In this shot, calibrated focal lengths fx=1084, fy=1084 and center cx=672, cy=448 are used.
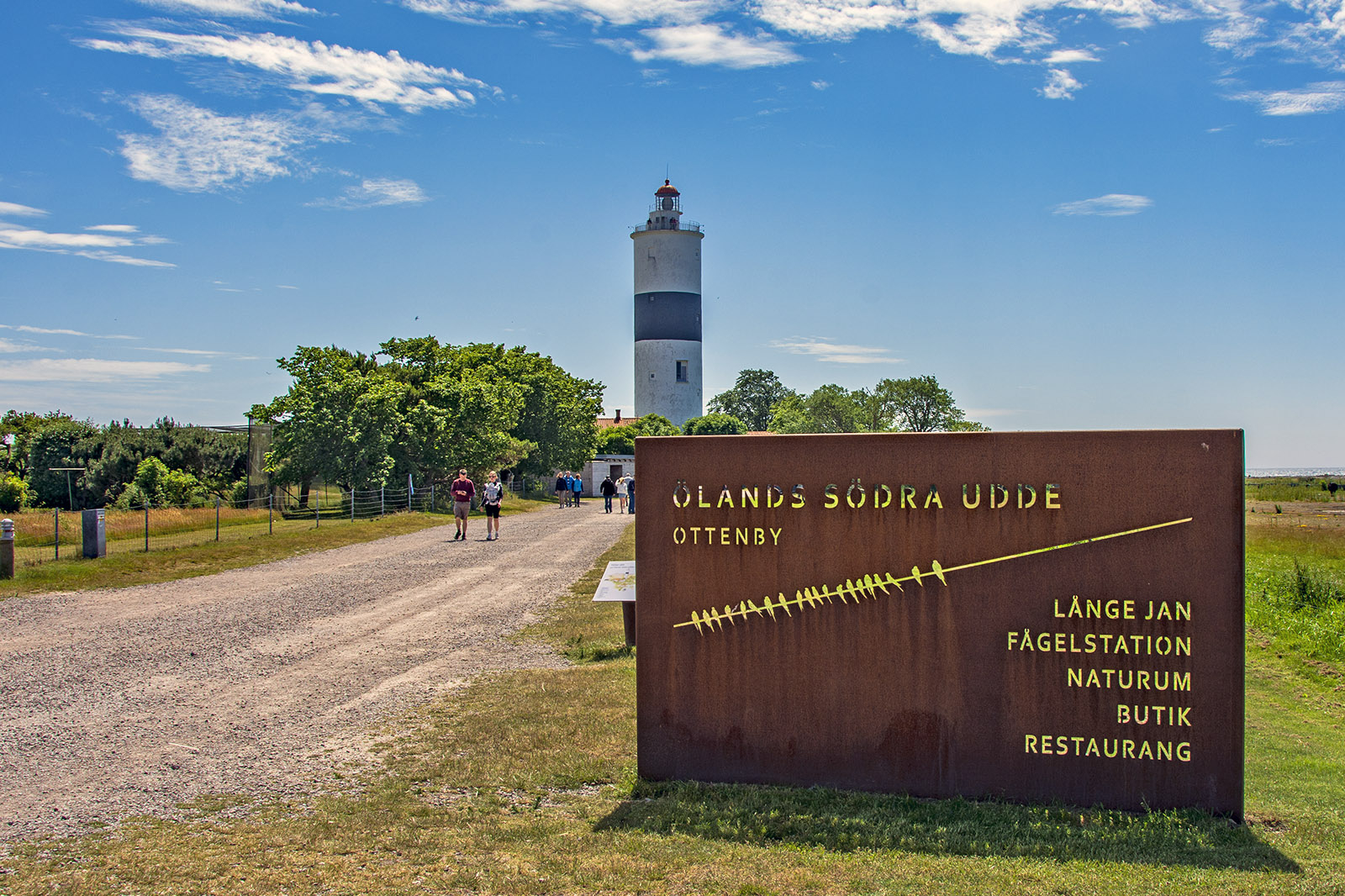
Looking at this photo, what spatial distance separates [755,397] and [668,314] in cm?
3931

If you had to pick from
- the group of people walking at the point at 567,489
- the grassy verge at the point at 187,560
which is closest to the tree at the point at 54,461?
the group of people walking at the point at 567,489

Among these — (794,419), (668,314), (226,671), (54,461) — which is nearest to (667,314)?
(668,314)

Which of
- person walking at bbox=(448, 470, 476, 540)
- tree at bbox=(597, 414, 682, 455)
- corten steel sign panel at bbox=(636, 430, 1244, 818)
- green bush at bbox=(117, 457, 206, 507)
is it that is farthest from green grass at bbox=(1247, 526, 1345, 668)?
tree at bbox=(597, 414, 682, 455)

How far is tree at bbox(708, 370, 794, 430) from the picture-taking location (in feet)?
426

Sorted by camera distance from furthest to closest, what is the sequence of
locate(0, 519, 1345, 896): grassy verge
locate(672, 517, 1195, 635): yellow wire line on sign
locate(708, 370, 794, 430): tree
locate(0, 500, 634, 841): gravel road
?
1. locate(708, 370, 794, 430): tree
2. locate(0, 500, 634, 841): gravel road
3. locate(672, 517, 1195, 635): yellow wire line on sign
4. locate(0, 519, 1345, 896): grassy verge

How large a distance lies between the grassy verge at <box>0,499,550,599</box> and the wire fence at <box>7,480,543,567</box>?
402mm

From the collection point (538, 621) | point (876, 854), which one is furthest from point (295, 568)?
point (876, 854)

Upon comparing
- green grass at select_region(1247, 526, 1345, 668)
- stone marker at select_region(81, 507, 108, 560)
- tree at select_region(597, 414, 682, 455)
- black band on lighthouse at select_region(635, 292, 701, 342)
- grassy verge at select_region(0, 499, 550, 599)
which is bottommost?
green grass at select_region(1247, 526, 1345, 668)

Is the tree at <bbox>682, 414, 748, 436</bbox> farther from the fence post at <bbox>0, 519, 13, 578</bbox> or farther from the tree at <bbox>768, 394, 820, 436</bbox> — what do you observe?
the fence post at <bbox>0, 519, 13, 578</bbox>

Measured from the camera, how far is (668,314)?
92.9 m

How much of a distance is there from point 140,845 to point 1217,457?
21.1 ft

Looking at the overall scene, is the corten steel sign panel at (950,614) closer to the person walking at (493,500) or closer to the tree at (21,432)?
the person walking at (493,500)

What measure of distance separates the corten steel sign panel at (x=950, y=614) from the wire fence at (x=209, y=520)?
53.1 feet

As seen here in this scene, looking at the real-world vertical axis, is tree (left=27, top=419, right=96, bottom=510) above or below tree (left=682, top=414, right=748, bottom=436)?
below
